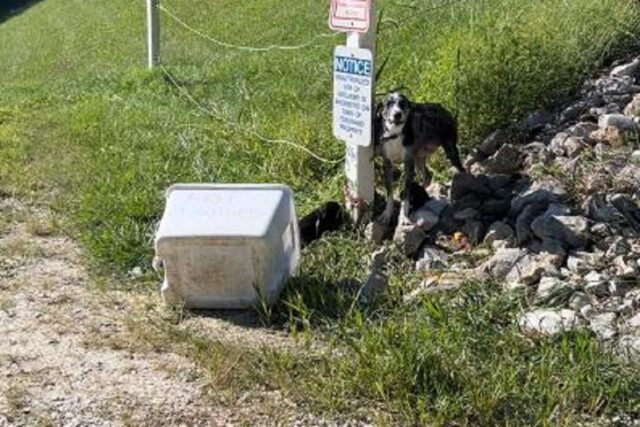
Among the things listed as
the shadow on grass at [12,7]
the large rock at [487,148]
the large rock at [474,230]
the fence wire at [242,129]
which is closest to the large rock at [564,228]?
the large rock at [474,230]

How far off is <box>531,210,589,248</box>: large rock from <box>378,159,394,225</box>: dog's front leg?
32.9 inches

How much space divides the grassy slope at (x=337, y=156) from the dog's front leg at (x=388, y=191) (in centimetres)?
24

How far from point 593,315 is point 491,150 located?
192 cm

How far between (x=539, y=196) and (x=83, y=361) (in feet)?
7.52

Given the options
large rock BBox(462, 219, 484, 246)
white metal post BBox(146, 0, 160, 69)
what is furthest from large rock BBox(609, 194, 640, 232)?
white metal post BBox(146, 0, 160, 69)

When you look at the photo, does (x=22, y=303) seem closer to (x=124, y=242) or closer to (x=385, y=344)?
(x=124, y=242)

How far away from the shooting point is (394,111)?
4715 mm

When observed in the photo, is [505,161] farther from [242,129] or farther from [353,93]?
[242,129]

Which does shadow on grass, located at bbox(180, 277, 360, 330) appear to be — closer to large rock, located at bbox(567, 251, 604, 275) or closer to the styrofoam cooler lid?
the styrofoam cooler lid

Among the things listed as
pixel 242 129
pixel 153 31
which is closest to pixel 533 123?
pixel 242 129

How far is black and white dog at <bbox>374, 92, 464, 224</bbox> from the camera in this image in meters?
4.78

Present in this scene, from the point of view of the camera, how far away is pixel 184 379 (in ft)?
12.0

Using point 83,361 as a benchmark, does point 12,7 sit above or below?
below

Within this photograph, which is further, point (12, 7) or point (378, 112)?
point (12, 7)
